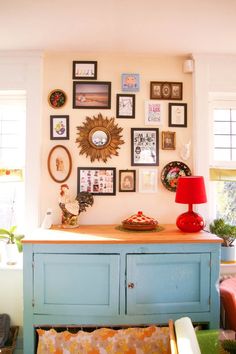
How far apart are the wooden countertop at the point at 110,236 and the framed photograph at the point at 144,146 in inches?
26.7


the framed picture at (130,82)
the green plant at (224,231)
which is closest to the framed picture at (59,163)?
the framed picture at (130,82)

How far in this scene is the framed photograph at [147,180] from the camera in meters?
2.92

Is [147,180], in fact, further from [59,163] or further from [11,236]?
[11,236]

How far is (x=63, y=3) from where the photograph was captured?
204 centimetres

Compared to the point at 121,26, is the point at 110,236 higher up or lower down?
lower down

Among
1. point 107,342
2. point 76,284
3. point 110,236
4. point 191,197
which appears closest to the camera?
point 107,342

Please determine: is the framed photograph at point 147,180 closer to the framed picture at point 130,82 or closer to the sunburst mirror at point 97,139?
the sunburst mirror at point 97,139

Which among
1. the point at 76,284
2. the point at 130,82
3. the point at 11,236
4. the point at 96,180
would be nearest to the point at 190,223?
the point at 96,180

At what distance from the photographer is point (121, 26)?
2359mm

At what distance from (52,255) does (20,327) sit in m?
1.07

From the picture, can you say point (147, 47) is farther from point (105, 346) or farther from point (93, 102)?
point (105, 346)

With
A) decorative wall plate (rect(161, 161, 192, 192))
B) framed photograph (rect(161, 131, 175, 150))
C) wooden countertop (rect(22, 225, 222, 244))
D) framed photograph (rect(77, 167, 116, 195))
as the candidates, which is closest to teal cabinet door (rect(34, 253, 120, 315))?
wooden countertop (rect(22, 225, 222, 244))

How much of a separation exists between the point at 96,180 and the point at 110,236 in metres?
0.69

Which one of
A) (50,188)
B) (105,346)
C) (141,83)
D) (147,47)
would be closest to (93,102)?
(141,83)
